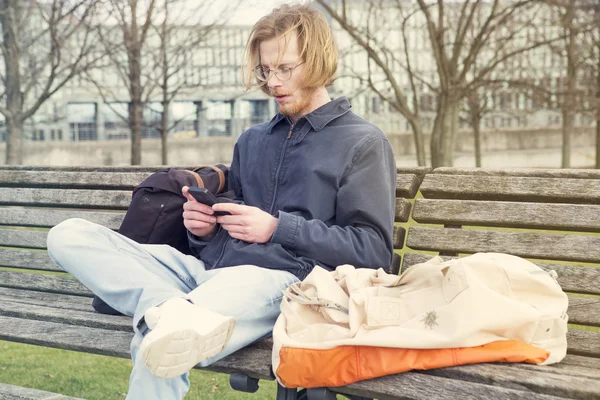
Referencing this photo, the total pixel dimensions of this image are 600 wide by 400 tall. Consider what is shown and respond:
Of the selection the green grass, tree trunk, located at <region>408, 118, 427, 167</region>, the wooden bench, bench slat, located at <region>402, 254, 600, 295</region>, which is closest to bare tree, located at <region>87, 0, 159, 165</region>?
tree trunk, located at <region>408, 118, 427, 167</region>

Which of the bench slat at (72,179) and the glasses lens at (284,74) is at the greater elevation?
the glasses lens at (284,74)

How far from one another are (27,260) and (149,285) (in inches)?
71.5

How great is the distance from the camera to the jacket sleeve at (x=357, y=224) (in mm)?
2908

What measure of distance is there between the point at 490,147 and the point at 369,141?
2209 centimetres

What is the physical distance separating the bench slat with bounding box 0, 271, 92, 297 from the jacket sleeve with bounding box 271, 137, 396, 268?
4.65 ft

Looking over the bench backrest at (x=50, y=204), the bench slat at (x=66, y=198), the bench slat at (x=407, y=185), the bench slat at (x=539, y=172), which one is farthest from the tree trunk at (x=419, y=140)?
the bench slat at (x=539, y=172)

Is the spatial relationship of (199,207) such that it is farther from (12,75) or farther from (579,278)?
(12,75)

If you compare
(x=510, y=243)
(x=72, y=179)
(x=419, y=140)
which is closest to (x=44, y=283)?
(x=72, y=179)

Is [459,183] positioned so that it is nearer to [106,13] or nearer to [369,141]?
[369,141]

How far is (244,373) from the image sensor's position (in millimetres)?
2574

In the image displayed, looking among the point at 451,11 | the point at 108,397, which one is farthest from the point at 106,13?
the point at 108,397

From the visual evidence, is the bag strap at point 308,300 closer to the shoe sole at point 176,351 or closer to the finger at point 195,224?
the shoe sole at point 176,351

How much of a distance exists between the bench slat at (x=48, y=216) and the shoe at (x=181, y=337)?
67.2 inches

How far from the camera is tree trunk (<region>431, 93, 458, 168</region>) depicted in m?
11.1
